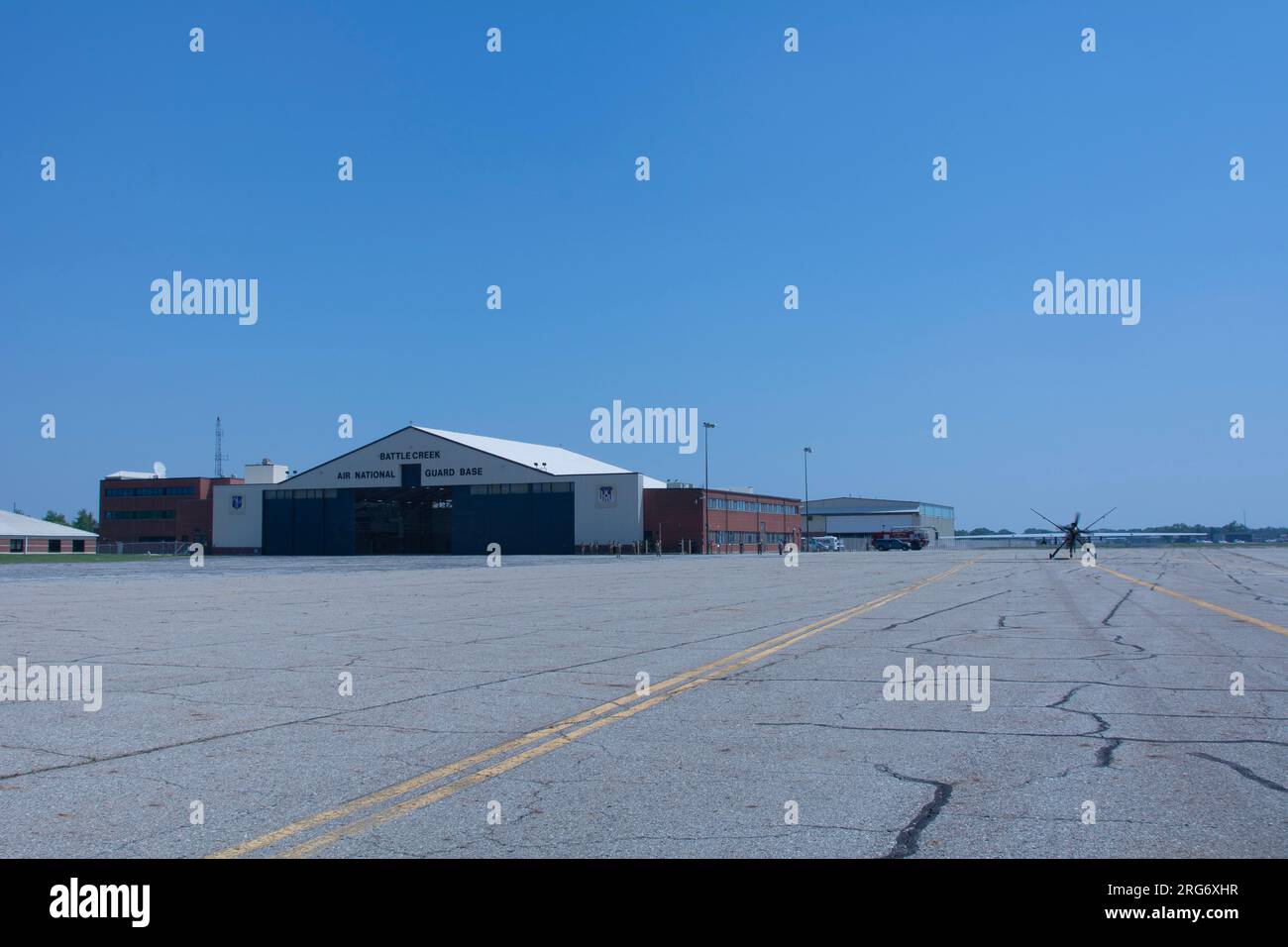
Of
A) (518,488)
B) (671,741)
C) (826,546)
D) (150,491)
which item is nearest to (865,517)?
(826,546)

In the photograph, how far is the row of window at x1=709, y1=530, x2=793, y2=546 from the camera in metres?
94.9

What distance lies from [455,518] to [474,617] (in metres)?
73.2

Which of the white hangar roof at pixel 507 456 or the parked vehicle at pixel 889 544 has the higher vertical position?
the white hangar roof at pixel 507 456

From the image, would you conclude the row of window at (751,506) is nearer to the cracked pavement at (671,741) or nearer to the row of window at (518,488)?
the row of window at (518,488)

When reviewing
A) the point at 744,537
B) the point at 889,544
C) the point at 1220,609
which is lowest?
the point at 889,544

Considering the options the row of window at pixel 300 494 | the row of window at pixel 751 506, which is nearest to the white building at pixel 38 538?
the row of window at pixel 300 494

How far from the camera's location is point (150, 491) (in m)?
107

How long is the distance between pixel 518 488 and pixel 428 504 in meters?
9.62

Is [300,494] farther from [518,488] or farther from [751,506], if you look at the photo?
[751,506]

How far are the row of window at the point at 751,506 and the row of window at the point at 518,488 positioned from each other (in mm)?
13258

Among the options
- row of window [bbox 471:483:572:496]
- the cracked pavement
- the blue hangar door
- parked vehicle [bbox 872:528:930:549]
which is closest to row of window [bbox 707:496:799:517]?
parked vehicle [bbox 872:528:930:549]

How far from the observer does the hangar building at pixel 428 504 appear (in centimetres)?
8850
